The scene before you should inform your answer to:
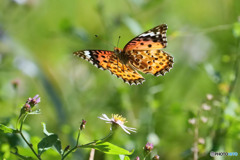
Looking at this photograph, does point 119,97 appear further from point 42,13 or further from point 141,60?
point 42,13

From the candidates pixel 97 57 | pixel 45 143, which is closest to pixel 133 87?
pixel 97 57

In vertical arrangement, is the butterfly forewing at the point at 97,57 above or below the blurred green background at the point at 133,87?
below

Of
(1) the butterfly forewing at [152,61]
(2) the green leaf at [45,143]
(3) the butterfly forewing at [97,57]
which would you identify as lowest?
(2) the green leaf at [45,143]

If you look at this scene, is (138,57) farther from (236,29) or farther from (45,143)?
(45,143)

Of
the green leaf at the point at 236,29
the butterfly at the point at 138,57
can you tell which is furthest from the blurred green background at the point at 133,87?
the butterfly at the point at 138,57

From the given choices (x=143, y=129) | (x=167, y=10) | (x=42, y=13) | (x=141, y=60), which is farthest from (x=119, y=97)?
(x=42, y=13)

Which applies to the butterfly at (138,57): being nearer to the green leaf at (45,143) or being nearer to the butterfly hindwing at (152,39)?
the butterfly hindwing at (152,39)
